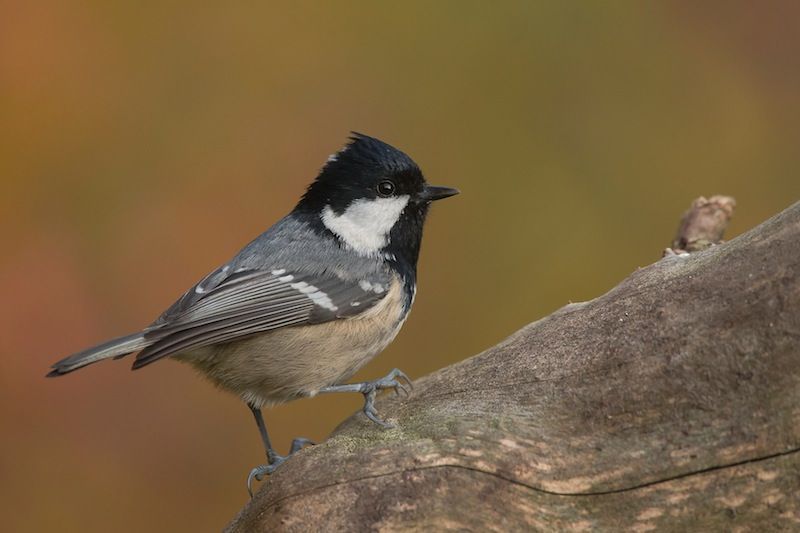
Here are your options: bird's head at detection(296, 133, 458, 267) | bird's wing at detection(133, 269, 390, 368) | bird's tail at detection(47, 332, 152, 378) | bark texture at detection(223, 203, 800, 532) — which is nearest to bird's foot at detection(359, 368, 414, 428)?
bark texture at detection(223, 203, 800, 532)

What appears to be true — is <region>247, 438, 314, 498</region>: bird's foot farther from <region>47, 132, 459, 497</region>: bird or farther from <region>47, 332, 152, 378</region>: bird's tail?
<region>47, 332, 152, 378</region>: bird's tail

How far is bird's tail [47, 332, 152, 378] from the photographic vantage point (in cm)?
245

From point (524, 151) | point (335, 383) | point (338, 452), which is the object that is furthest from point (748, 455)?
point (524, 151)

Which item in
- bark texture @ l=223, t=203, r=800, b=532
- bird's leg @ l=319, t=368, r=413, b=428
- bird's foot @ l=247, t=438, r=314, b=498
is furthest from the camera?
bird's foot @ l=247, t=438, r=314, b=498

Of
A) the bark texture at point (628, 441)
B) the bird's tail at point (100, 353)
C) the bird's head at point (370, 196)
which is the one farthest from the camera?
the bird's head at point (370, 196)

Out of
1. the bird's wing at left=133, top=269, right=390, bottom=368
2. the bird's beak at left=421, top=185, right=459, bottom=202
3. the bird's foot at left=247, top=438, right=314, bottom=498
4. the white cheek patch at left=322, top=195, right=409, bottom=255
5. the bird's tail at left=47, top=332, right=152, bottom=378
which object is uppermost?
the bird's beak at left=421, top=185, right=459, bottom=202

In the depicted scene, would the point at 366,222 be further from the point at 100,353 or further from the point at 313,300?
the point at 100,353

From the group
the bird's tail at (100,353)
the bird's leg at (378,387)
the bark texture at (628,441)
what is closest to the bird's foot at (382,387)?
the bird's leg at (378,387)

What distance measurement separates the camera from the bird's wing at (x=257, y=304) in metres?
2.54

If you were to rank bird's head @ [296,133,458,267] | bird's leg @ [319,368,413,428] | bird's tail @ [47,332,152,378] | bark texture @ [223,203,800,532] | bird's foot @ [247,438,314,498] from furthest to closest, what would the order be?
bird's head @ [296,133,458,267]
bird's foot @ [247,438,314,498]
bird's tail @ [47,332,152,378]
bird's leg @ [319,368,413,428]
bark texture @ [223,203,800,532]

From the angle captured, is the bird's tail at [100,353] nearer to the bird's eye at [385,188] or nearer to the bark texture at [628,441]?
the bark texture at [628,441]

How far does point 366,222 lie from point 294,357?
1.63 ft

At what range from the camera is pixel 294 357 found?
2623 mm

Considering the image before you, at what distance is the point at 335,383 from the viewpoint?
2.75 metres
